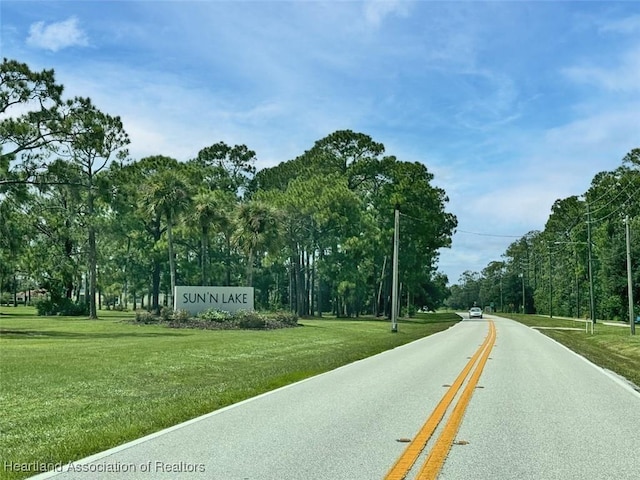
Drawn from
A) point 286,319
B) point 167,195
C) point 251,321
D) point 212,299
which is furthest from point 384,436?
point 167,195

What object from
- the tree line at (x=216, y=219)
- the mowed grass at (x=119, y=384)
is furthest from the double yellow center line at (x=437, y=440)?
the tree line at (x=216, y=219)

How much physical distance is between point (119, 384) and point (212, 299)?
30.2 m

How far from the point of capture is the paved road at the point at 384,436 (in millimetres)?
6531

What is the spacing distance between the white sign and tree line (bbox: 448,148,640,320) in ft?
80.0

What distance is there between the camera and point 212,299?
144 feet

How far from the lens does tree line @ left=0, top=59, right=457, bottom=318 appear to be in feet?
111

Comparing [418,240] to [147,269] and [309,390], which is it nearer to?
[147,269]

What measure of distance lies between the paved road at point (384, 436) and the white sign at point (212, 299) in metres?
30.3

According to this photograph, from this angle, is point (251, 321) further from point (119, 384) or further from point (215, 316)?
point (119, 384)

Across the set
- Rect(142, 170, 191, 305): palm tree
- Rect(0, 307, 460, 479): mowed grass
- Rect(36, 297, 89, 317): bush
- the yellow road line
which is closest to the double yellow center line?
the yellow road line

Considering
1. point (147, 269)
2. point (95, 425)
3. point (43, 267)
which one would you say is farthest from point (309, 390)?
point (147, 269)

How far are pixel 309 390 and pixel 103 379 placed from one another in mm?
4838

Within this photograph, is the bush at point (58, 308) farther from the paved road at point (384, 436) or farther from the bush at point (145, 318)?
the paved road at point (384, 436)

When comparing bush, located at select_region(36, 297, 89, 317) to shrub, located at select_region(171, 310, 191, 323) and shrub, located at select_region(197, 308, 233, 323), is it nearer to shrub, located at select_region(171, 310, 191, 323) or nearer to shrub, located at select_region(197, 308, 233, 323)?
shrub, located at select_region(197, 308, 233, 323)
